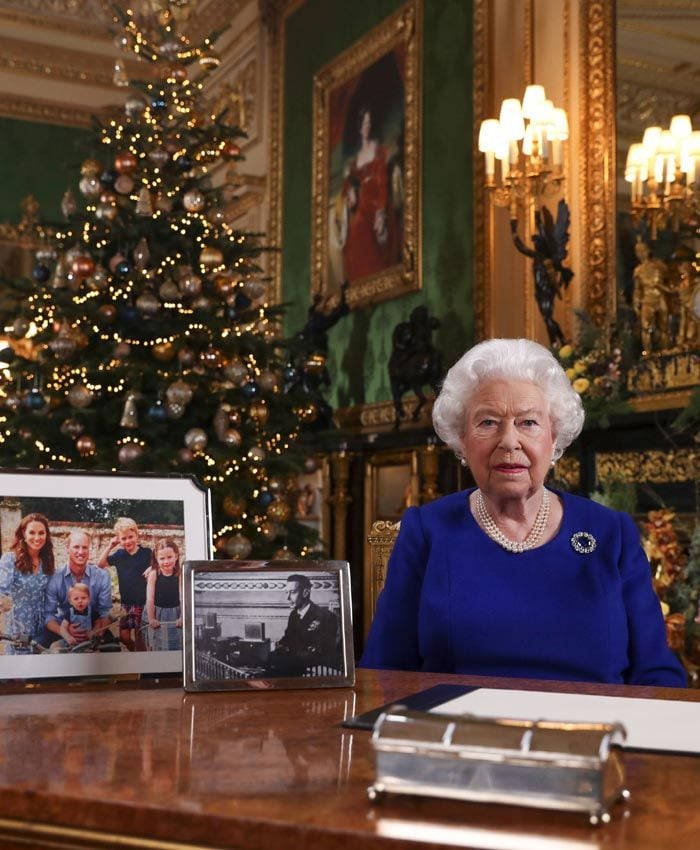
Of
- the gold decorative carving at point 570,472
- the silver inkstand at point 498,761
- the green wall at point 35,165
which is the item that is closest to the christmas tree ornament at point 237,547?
the gold decorative carving at point 570,472

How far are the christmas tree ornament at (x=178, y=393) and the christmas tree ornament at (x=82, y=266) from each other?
0.76 metres

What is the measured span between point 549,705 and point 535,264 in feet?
18.6

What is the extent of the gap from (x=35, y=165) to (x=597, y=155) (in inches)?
314

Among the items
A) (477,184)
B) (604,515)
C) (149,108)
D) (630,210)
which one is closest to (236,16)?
(477,184)

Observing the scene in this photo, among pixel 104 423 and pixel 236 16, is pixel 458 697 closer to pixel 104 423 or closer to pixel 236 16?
pixel 104 423

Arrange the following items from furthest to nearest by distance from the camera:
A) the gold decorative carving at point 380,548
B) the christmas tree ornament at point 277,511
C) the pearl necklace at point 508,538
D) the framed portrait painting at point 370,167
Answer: the framed portrait painting at point 370,167, the christmas tree ornament at point 277,511, the gold decorative carving at point 380,548, the pearl necklace at point 508,538

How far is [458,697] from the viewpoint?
1.54 m

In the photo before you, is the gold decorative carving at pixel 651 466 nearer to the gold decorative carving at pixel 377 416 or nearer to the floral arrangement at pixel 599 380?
the floral arrangement at pixel 599 380

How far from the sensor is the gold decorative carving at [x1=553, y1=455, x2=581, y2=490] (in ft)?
20.9

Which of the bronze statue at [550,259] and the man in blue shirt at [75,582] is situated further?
the bronze statue at [550,259]

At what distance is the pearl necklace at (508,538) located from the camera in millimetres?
2389

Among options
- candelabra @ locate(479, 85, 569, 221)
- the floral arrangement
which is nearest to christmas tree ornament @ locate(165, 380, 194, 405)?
the floral arrangement

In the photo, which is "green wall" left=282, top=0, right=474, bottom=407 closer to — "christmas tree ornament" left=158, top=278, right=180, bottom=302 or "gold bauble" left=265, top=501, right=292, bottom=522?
"christmas tree ornament" left=158, top=278, right=180, bottom=302

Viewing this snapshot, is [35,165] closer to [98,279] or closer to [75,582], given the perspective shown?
[98,279]
